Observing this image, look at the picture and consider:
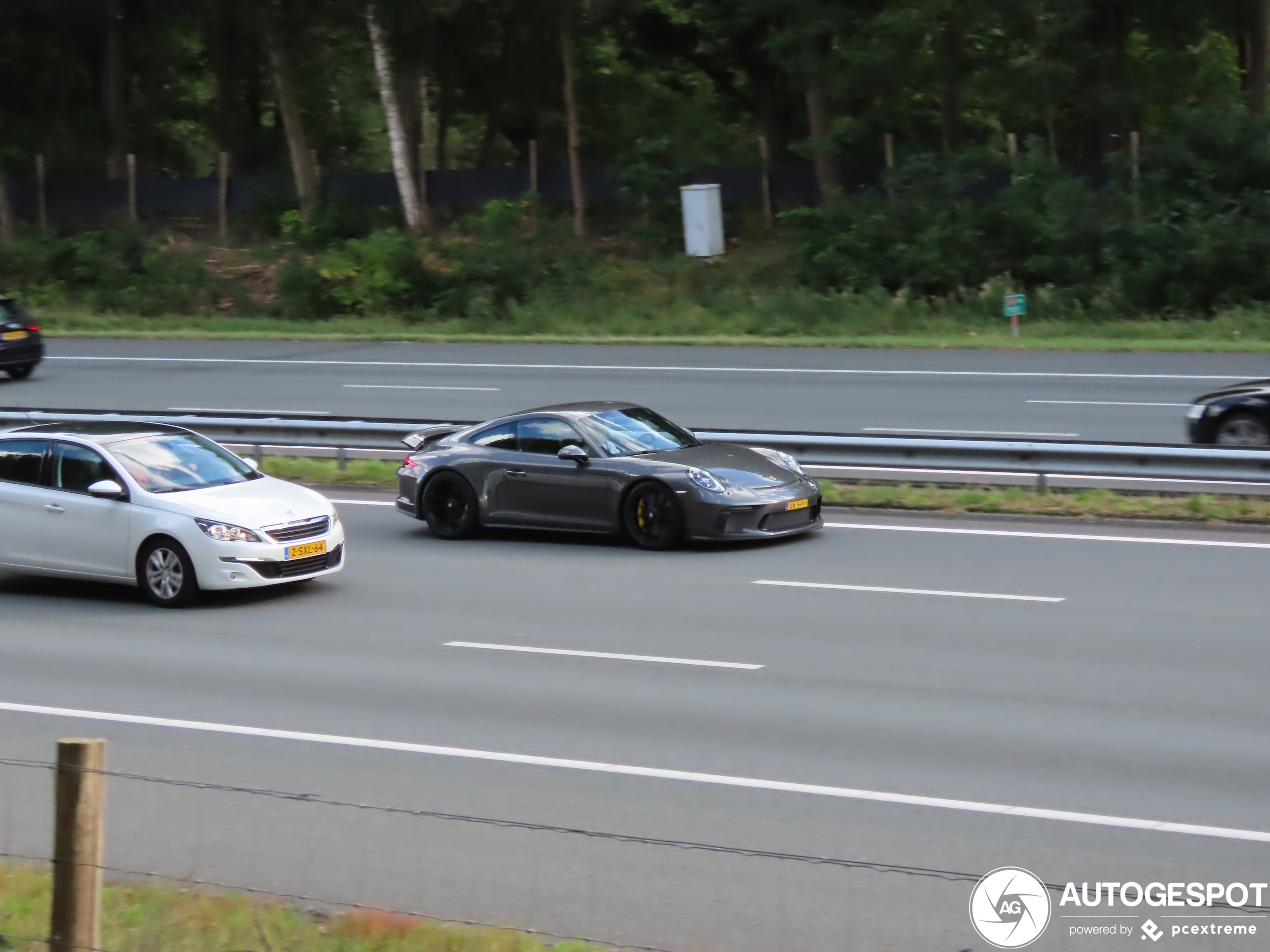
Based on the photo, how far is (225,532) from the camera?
12875 millimetres

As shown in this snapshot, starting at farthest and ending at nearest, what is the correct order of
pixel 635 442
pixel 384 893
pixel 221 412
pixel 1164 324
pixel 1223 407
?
1. pixel 1164 324
2. pixel 221 412
3. pixel 1223 407
4. pixel 635 442
5. pixel 384 893

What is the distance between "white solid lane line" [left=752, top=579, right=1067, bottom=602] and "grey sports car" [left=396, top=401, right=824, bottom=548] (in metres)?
1.39

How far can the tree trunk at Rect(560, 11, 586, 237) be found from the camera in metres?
44.2

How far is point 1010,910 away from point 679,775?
240cm

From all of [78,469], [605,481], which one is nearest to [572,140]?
[605,481]

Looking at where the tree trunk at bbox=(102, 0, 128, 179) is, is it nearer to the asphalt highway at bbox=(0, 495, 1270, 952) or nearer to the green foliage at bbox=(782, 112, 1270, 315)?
the green foliage at bbox=(782, 112, 1270, 315)

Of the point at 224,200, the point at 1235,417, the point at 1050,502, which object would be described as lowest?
the point at 1050,502

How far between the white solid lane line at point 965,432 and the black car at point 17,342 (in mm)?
16737

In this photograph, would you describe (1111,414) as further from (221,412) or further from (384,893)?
(384,893)

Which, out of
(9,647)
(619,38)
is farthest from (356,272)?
(9,647)

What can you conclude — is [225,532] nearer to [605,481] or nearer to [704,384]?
[605,481]

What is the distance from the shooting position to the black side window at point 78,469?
1349 cm

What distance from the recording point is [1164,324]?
32.2m

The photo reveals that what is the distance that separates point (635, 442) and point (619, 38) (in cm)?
3498
